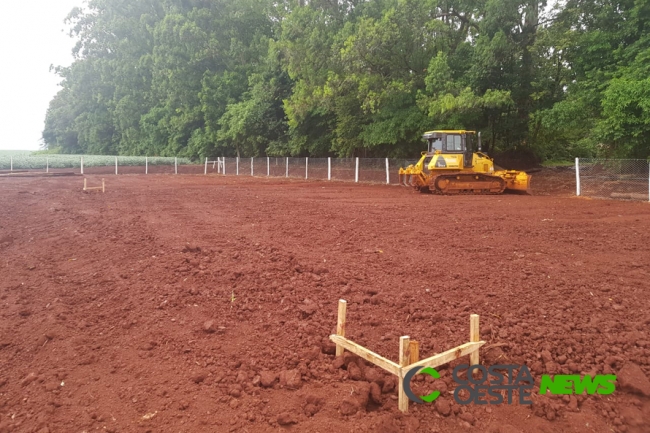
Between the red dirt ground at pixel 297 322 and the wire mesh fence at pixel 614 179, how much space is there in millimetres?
8218

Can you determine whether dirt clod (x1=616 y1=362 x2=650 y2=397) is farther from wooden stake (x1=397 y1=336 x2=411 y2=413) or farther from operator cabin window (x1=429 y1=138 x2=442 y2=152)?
operator cabin window (x1=429 y1=138 x2=442 y2=152)

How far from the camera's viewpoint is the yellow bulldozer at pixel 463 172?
18.5 m

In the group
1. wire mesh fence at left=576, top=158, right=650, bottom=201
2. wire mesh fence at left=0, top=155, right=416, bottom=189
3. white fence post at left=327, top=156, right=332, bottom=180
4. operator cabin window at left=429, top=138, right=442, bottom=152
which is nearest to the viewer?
wire mesh fence at left=576, top=158, right=650, bottom=201

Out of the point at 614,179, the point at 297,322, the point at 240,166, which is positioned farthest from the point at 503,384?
the point at 240,166

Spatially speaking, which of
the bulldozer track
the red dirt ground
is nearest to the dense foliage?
the bulldozer track

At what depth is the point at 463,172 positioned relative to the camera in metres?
18.6

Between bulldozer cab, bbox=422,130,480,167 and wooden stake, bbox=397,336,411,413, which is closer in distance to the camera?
wooden stake, bbox=397,336,411,413

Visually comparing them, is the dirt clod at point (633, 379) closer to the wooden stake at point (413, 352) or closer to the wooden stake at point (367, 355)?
the wooden stake at point (413, 352)

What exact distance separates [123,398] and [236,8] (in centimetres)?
4932

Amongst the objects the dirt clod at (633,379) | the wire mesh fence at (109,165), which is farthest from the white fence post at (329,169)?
the dirt clod at (633,379)

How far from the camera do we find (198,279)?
6297 mm

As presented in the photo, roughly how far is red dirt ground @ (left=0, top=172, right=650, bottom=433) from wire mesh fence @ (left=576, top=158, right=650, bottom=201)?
8.22 metres

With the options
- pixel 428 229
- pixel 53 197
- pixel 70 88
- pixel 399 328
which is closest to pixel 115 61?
pixel 70 88

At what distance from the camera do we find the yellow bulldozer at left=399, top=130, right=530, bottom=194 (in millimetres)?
18500
